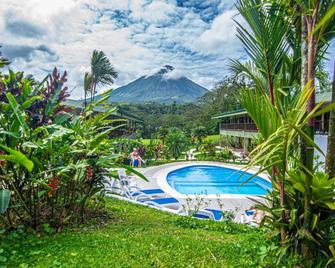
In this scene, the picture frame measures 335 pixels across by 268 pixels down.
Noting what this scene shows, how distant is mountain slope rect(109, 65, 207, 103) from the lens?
11549cm

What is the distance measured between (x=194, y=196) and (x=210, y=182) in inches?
174

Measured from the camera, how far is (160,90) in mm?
131375

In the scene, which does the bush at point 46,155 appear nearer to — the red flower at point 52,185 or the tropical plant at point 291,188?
the red flower at point 52,185

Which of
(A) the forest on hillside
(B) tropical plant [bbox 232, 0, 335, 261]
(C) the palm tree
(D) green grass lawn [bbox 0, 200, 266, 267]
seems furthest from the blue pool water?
(A) the forest on hillside

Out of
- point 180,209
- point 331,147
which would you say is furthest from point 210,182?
point 331,147

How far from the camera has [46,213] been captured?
354 cm

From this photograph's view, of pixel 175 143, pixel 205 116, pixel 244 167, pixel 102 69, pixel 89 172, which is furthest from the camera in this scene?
pixel 205 116

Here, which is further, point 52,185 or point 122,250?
point 52,185

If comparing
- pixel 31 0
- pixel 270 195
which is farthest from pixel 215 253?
pixel 31 0

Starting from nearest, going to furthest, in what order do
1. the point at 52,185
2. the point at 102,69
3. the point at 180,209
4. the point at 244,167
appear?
the point at 244,167 → the point at 52,185 → the point at 180,209 → the point at 102,69

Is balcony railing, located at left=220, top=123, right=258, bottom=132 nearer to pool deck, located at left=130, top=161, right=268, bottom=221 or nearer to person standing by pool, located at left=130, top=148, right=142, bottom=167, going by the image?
pool deck, located at left=130, top=161, right=268, bottom=221

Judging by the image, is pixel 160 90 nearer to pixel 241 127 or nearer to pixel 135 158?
pixel 241 127

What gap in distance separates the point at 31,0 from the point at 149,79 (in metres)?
134

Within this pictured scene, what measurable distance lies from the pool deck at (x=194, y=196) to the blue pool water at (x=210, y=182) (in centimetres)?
43
